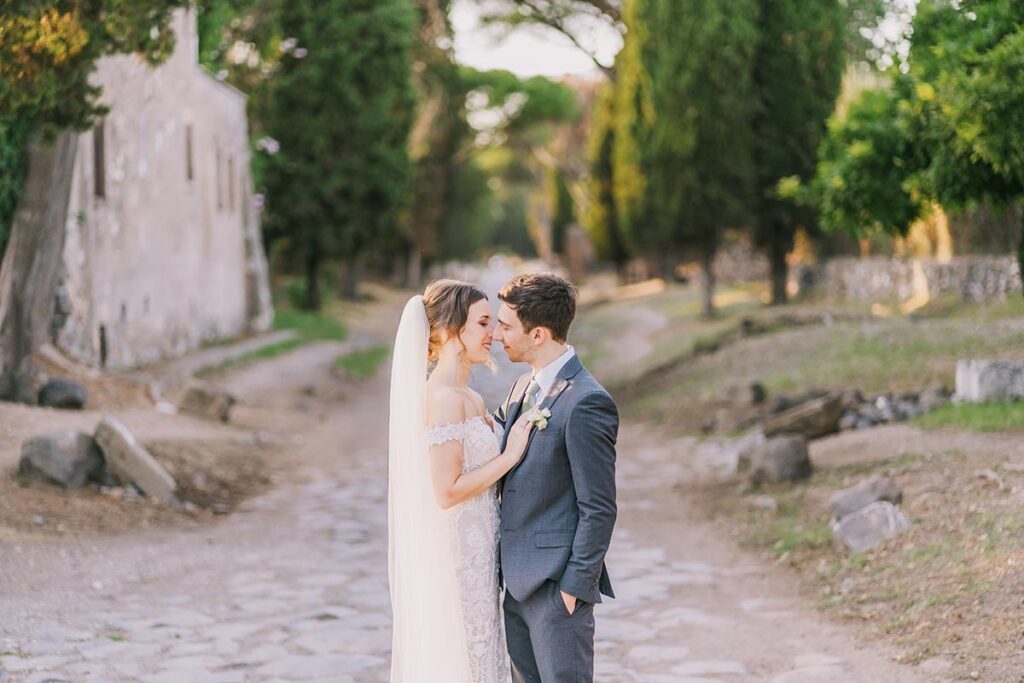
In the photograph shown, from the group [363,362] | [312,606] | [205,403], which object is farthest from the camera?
[363,362]

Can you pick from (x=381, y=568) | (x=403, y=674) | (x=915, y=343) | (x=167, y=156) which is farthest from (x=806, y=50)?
(x=403, y=674)

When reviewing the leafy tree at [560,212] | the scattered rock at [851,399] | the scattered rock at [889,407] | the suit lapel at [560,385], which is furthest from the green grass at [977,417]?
the leafy tree at [560,212]

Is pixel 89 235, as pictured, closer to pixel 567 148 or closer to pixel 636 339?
pixel 636 339

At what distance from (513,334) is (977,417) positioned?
802 centimetres

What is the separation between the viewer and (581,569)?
12.8 feet

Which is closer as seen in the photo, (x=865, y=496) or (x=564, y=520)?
(x=564, y=520)

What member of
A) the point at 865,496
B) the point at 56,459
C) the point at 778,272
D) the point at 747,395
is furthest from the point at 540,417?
the point at 778,272

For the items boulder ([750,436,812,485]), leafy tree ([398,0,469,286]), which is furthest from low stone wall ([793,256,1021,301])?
leafy tree ([398,0,469,286])

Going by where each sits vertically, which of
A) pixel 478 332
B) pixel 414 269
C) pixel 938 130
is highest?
pixel 938 130

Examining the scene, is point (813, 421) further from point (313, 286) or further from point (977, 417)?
point (313, 286)

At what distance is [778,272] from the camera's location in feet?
82.8

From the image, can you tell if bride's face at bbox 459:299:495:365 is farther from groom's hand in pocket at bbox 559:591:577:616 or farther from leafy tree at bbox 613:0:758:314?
leafy tree at bbox 613:0:758:314

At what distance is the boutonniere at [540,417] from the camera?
3.97 m

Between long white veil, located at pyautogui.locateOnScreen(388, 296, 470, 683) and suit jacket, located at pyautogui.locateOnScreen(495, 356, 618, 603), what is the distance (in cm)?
29
